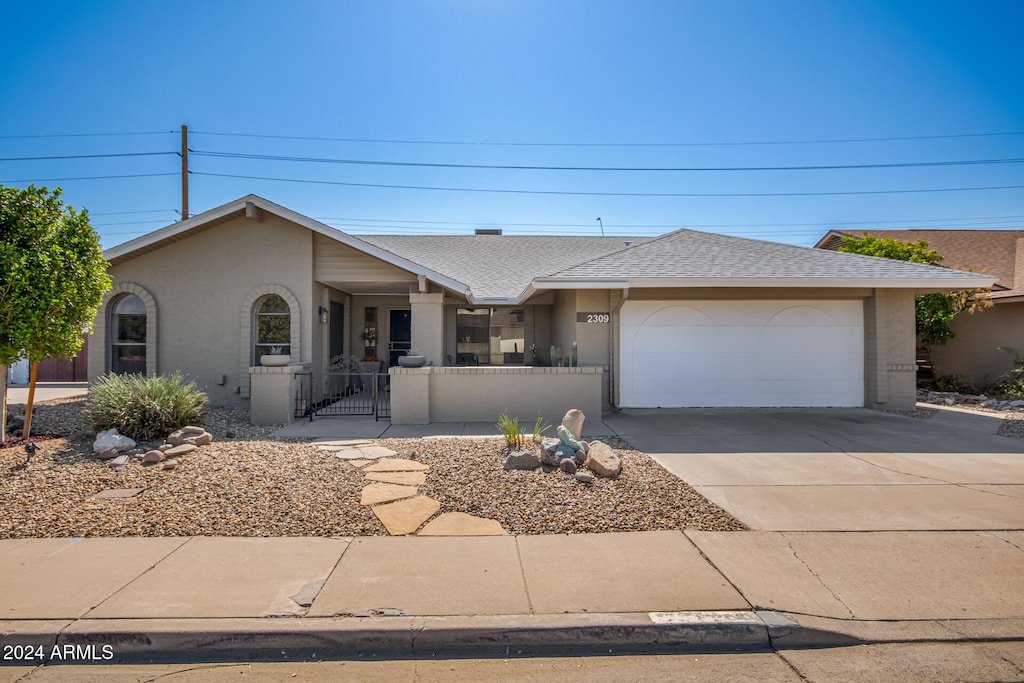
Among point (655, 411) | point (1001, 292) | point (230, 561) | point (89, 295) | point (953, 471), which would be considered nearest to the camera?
point (230, 561)

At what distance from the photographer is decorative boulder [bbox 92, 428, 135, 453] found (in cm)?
710

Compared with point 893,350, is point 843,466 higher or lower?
lower

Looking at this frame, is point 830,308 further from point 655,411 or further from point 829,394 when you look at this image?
point 655,411

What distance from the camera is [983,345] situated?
1570 centimetres

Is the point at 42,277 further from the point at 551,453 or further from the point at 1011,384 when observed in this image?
the point at 1011,384

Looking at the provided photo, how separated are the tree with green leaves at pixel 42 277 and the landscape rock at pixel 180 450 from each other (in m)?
2.42

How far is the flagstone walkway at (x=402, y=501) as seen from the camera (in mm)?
4969

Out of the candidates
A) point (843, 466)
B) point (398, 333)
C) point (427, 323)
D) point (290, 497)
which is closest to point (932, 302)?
point (843, 466)

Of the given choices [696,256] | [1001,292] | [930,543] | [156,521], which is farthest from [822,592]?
[1001,292]

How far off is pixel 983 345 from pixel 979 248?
18.4ft

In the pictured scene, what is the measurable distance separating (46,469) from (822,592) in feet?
26.4

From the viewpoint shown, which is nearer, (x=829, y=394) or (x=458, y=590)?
(x=458, y=590)

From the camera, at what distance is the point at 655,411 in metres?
11.7

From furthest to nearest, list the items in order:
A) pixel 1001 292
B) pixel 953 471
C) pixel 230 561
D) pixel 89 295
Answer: pixel 1001 292
pixel 89 295
pixel 953 471
pixel 230 561
